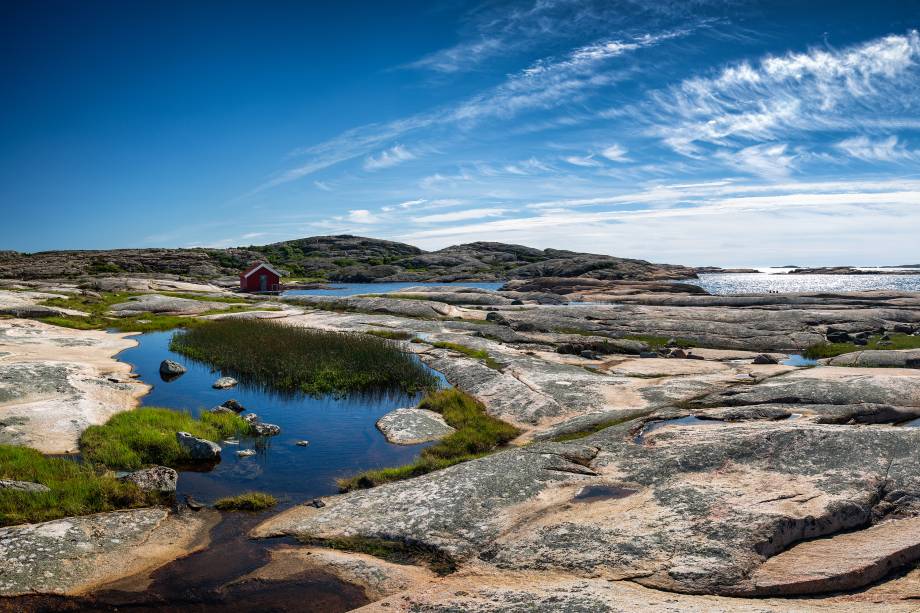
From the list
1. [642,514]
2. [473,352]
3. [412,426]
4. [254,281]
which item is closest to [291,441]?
[412,426]

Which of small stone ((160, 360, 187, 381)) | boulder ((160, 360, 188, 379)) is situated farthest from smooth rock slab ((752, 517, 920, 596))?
boulder ((160, 360, 188, 379))

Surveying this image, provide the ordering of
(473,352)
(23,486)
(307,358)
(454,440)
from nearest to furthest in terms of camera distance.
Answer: (23,486) → (454,440) → (307,358) → (473,352)

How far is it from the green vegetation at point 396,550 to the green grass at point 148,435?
8518mm

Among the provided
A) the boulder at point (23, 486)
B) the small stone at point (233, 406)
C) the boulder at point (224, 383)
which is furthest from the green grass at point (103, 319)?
the boulder at point (23, 486)

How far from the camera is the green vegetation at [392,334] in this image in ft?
145

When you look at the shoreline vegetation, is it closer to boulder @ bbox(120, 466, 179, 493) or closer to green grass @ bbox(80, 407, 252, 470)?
green grass @ bbox(80, 407, 252, 470)

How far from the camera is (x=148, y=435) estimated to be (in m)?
19.9

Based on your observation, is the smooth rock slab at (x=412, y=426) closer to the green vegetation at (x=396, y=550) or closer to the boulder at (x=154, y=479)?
the boulder at (x=154, y=479)

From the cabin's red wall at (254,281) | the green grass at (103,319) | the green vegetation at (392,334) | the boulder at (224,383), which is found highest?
the cabin's red wall at (254,281)

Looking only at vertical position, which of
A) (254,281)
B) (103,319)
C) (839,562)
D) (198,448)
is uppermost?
(254,281)

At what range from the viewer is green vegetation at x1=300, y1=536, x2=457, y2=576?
40.1 ft

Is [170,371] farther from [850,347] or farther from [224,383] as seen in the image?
[850,347]

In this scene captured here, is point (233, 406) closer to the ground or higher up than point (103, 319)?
closer to the ground

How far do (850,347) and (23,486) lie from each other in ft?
154
